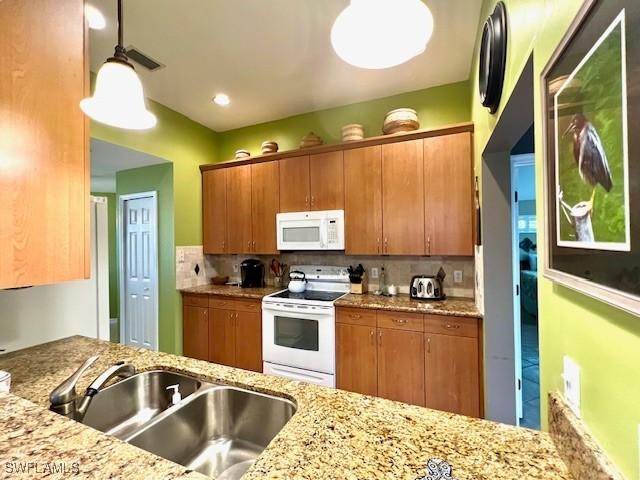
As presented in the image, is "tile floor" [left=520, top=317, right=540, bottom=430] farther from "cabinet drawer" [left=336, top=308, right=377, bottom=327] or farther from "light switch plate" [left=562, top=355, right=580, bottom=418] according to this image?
"light switch plate" [left=562, top=355, right=580, bottom=418]

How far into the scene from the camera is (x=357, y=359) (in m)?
2.43

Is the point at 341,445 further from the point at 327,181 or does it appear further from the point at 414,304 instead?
the point at 327,181

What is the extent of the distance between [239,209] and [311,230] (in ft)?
3.29

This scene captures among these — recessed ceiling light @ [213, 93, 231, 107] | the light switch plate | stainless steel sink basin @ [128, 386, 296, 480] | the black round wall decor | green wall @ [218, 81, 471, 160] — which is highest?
recessed ceiling light @ [213, 93, 231, 107]

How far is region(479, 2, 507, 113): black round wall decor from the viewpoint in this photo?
119 cm

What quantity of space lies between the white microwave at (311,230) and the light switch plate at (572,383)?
2170 millimetres

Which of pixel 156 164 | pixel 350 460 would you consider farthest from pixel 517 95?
pixel 156 164

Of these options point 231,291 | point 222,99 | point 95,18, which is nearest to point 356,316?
point 231,291

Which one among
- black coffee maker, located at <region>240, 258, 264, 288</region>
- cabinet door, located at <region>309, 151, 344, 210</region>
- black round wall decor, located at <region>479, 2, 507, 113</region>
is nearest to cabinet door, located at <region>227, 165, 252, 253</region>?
black coffee maker, located at <region>240, 258, 264, 288</region>

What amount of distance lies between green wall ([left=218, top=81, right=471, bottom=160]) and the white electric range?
1.79 metres

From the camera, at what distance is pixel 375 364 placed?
7.77 ft

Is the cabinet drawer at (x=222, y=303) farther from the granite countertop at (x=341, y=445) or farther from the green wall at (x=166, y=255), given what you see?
the granite countertop at (x=341, y=445)

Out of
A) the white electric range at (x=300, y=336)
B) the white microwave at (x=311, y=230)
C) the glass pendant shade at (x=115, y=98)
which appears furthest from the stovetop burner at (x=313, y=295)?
the glass pendant shade at (x=115, y=98)

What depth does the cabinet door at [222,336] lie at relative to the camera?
301 cm
